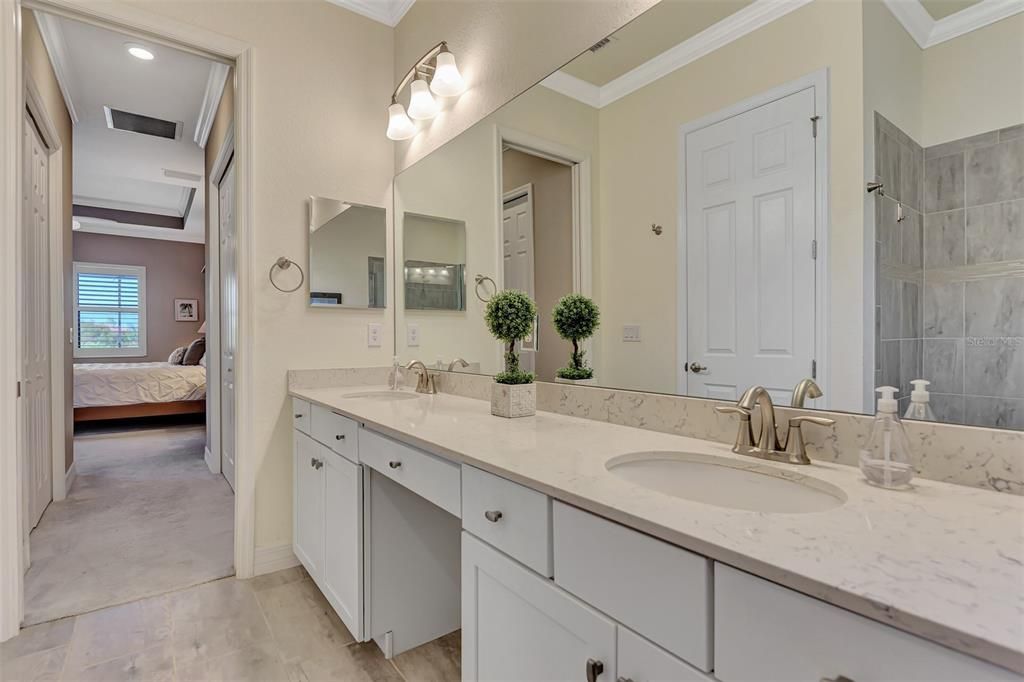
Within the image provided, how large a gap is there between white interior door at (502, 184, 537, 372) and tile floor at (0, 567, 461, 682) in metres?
1.06

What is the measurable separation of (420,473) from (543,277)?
0.78 meters

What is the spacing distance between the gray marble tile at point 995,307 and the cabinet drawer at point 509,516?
0.75 metres

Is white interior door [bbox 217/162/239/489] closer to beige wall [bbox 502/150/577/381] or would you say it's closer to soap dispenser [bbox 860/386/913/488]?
beige wall [bbox 502/150/577/381]

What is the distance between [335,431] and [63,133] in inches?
131

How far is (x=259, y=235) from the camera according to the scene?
2.23 metres

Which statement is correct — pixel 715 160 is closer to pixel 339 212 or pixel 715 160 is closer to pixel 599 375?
pixel 599 375

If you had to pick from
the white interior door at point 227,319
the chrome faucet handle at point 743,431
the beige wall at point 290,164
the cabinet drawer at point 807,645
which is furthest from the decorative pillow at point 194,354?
the cabinet drawer at point 807,645

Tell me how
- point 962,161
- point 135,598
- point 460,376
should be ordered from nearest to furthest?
point 962,161 → point 135,598 → point 460,376

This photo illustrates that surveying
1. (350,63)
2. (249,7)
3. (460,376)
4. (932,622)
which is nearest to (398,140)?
(350,63)

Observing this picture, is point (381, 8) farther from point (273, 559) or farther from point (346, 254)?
point (273, 559)

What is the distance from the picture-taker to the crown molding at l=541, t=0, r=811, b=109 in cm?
112

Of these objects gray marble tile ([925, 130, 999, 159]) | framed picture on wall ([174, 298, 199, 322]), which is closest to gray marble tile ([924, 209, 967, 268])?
gray marble tile ([925, 130, 999, 159])

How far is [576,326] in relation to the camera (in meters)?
1.59

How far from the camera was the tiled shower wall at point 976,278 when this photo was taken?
0.78m
